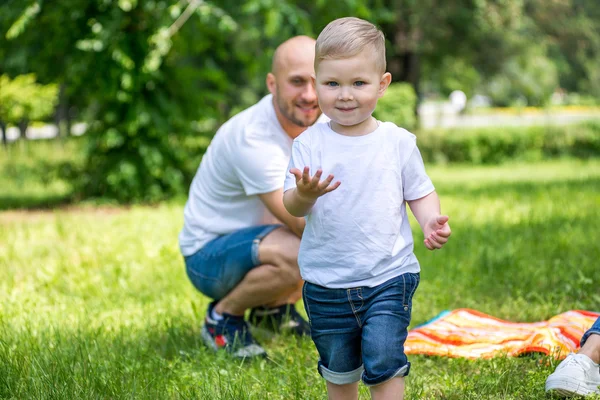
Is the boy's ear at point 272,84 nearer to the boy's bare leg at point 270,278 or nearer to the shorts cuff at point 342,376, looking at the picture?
the boy's bare leg at point 270,278

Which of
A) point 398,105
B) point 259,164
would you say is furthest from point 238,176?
point 398,105

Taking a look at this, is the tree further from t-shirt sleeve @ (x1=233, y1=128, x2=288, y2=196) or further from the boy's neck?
the boy's neck

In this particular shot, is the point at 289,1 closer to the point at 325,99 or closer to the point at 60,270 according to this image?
the point at 60,270

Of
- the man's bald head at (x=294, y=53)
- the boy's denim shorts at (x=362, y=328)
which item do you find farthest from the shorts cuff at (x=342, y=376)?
the man's bald head at (x=294, y=53)

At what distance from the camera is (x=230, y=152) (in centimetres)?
379

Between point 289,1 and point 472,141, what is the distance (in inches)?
406

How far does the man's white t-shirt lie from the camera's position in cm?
366

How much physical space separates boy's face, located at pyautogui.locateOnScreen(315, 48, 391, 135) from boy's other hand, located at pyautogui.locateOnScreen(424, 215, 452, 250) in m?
0.43

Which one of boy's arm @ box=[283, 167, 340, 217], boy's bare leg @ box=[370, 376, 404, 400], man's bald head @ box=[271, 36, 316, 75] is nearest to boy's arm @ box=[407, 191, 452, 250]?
boy's arm @ box=[283, 167, 340, 217]

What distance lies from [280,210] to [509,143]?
1644 cm

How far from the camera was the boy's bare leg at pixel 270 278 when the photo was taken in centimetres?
367

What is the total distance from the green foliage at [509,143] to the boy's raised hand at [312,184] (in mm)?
16237

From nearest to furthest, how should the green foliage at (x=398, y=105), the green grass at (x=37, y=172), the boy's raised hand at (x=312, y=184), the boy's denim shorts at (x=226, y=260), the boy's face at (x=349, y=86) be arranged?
the boy's raised hand at (x=312, y=184) → the boy's face at (x=349, y=86) → the boy's denim shorts at (x=226, y=260) → the green grass at (x=37, y=172) → the green foliage at (x=398, y=105)

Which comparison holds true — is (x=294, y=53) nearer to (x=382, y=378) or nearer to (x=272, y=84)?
(x=272, y=84)
